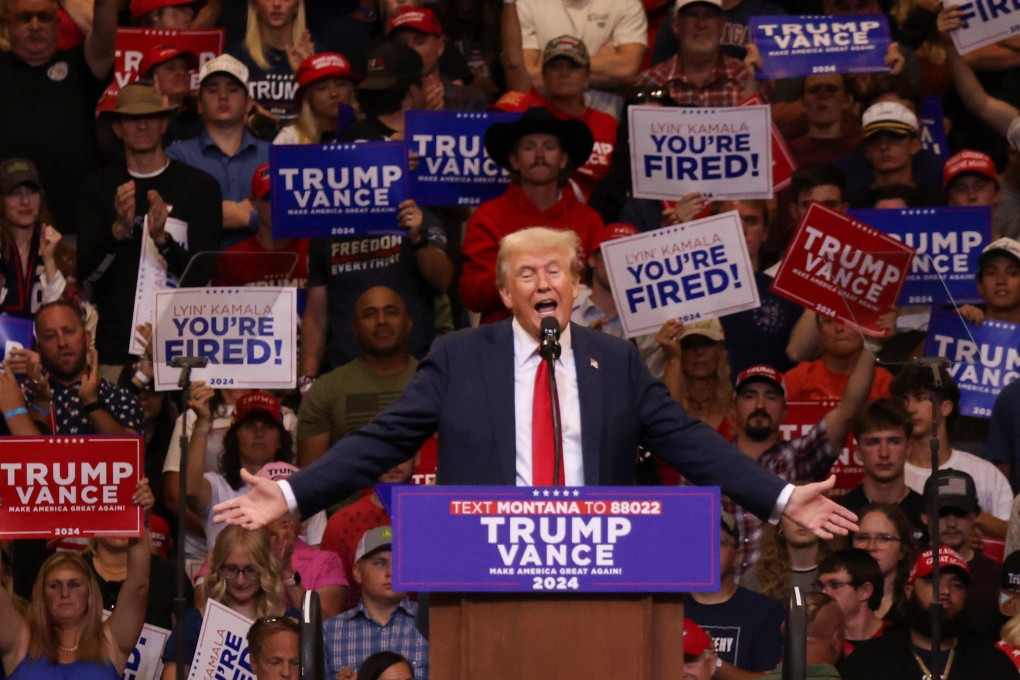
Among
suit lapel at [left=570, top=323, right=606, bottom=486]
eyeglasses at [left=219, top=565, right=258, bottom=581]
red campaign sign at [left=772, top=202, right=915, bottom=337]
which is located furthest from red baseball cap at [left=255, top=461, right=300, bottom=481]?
suit lapel at [left=570, top=323, right=606, bottom=486]

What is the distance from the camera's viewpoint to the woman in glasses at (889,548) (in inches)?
308

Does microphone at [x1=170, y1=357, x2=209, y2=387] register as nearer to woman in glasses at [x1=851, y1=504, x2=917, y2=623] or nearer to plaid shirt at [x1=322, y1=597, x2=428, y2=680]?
plaid shirt at [x1=322, y1=597, x2=428, y2=680]

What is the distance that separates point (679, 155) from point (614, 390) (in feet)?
13.9

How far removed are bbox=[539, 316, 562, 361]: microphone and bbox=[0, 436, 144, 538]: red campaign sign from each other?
291 centimetres

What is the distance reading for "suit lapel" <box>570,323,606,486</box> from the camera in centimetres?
506

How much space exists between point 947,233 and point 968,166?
1.00 m

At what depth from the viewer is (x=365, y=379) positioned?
29.6 ft

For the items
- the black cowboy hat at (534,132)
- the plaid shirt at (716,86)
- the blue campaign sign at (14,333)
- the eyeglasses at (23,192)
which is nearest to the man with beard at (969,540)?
the black cowboy hat at (534,132)

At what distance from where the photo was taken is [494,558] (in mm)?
4492

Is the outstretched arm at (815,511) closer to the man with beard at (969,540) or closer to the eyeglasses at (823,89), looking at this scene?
the man with beard at (969,540)

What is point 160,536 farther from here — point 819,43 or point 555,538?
point 555,538

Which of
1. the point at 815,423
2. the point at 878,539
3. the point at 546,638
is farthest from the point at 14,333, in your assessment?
the point at 546,638

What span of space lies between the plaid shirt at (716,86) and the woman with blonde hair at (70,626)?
4093 millimetres

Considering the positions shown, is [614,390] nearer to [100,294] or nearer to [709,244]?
[709,244]
